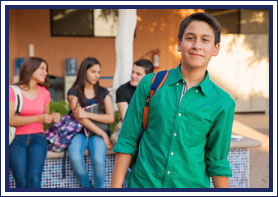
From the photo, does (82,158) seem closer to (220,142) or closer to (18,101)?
(18,101)

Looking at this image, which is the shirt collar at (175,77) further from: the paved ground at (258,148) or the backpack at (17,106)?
the paved ground at (258,148)

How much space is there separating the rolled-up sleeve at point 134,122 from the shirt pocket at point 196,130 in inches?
8.9

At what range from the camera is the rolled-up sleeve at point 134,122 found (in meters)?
1.82

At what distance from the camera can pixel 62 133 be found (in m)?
3.86

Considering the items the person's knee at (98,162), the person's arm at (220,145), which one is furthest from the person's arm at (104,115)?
the person's arm at (220,145)

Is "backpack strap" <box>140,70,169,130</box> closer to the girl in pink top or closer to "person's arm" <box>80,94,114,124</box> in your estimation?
the girl in pink top

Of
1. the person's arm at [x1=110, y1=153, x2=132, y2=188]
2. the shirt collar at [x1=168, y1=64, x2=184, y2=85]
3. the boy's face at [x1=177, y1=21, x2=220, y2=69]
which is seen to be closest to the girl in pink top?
the person's arm at [x1=110, y1=153, x2=132, y2=188]

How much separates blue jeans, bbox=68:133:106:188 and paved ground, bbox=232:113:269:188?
214cm

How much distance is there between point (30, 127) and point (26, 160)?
0.98 ft

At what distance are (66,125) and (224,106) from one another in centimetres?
242

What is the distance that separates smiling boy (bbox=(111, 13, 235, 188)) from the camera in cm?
174

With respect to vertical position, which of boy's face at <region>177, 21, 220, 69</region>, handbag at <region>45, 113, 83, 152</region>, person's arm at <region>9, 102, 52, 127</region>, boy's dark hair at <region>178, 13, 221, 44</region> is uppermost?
boy's dark hair at <region>178, 13, 221, 44</region>

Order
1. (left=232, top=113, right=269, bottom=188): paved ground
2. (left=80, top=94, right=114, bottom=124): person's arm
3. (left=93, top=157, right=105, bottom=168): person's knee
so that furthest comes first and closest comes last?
1. (left=232, top=113, right=269, bottom=188): paved ground
2. (left=80, top=94, right=114, bottom=124): person's arm
3. (left=93, top=157, right=105, bottom=168): person's knee

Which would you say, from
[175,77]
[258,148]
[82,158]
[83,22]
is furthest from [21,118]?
[83,22]
